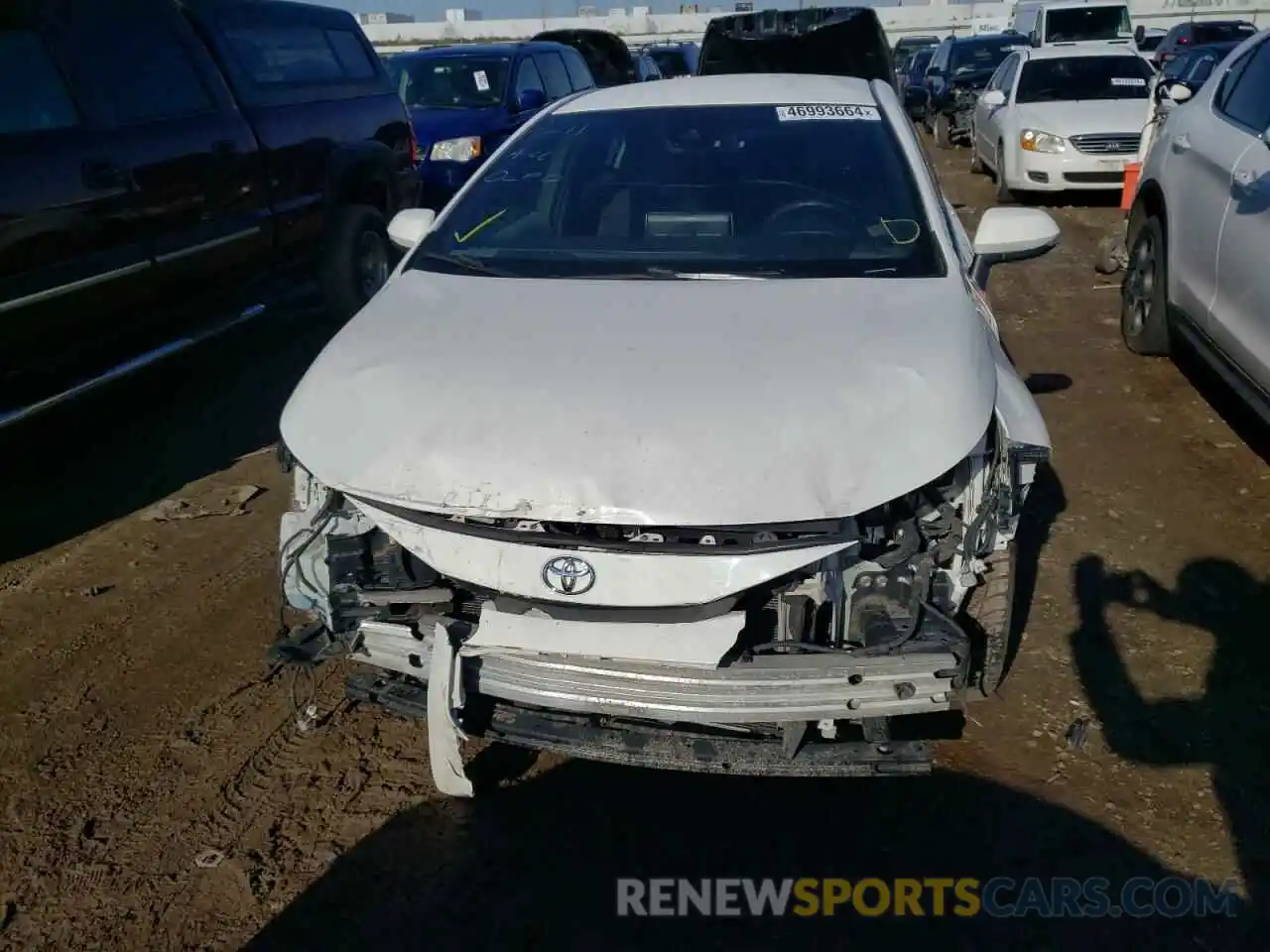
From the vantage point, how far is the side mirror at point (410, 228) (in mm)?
3768

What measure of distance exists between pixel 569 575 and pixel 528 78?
9.26 m

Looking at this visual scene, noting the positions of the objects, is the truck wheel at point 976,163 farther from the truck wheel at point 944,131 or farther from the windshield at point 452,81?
the windshield at point 452,81

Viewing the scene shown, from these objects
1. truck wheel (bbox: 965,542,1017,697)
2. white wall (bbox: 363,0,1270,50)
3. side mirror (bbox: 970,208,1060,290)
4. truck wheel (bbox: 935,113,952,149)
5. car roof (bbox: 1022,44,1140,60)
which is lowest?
white wall (bbox: 363,0,1270,50)

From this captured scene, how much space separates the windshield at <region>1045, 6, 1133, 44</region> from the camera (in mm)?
18266

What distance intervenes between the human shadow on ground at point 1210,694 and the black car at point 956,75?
520 inches

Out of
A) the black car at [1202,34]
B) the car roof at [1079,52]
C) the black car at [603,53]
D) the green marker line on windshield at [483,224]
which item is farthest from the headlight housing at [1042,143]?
the black car at [1202,34]

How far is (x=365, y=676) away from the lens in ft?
8.96

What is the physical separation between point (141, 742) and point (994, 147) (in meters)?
11.1

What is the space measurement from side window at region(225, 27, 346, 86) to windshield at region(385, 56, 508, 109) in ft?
10.7

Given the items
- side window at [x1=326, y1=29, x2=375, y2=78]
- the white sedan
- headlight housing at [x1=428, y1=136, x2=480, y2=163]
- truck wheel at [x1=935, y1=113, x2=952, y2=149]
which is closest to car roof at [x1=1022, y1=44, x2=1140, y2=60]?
the white sedan

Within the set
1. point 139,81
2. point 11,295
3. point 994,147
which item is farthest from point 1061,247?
point 11,295

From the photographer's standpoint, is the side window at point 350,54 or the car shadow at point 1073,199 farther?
the car shadow at point 1073,199

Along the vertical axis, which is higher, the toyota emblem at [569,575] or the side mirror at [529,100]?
the toyota emblem at [569,575]

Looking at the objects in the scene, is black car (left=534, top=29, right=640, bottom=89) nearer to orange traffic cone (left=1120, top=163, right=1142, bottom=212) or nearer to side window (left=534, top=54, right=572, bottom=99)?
side window (left=534, top=54, right=572, bottom=99)
